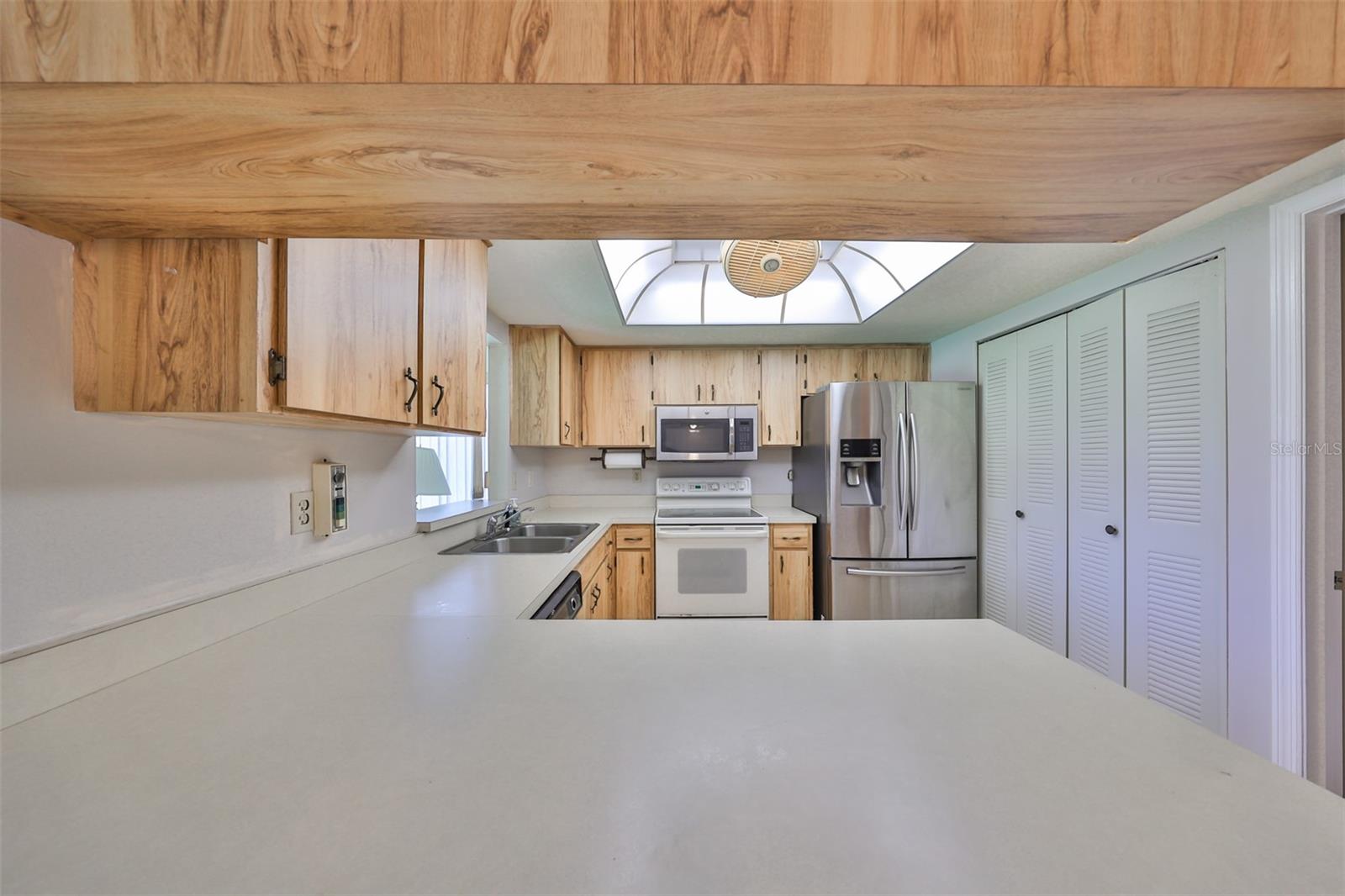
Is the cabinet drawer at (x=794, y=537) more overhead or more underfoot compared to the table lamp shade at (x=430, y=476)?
more underfoot

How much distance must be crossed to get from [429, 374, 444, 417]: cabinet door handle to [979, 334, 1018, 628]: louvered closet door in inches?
115

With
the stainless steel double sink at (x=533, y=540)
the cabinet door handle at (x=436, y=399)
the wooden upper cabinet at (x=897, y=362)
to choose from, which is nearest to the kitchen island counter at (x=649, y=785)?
the cabinet door handle at (x=436, y=399)

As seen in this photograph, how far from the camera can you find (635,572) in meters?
3.05

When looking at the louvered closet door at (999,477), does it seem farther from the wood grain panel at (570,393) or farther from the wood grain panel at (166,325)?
the wood grain panel at (166,325)

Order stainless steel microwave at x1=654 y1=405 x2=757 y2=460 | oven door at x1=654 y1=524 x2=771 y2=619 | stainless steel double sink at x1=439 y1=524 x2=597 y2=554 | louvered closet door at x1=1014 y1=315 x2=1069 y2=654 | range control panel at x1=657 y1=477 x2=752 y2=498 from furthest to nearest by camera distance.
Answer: range control panel at x1=657 y1=477 x2=752 y2=498
stainless steel microwave at x1=654 y1=405 x2=757 y2=460
oven door at x1=654 y1=524 x2=771 y2=619
louvered closet door at x1=1014 y1=315 x2=1069 y2=654
stainless steel double sink at x1=439 y1=524 x2=597 y2=554

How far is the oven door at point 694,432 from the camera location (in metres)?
3.36

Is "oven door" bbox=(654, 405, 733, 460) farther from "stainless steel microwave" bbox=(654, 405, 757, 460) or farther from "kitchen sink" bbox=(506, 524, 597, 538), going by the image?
"kitchen sink" bbox=(506, 524, 597, 538)

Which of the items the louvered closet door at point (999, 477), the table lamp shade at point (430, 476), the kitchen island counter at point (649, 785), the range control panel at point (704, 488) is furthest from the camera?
the range control panel at point (704, 488)

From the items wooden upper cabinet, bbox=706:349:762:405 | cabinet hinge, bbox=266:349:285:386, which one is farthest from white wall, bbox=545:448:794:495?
cabinet hinge, bbox=266:349:285:386

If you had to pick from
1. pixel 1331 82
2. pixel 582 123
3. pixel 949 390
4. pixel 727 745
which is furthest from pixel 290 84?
pixel 949 390

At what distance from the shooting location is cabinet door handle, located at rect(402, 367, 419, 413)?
4.04 feet

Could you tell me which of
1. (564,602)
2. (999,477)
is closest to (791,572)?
(999,477)

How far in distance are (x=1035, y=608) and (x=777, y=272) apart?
2.25 metres

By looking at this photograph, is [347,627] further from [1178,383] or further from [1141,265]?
[1141,265]
